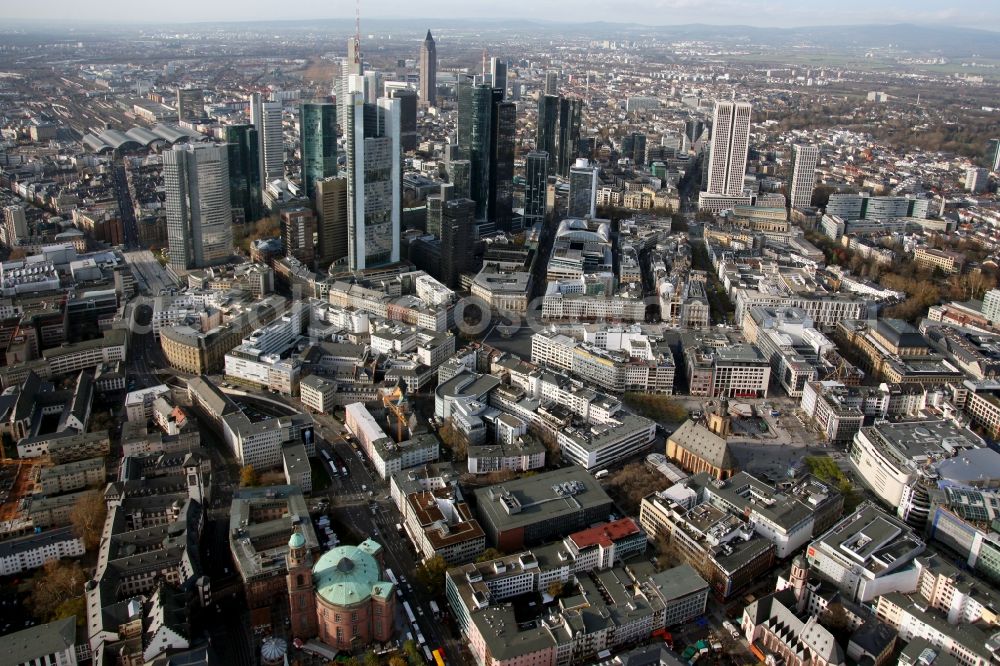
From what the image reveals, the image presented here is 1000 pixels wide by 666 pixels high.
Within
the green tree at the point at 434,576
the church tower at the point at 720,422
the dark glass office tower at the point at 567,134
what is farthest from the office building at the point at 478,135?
the green tree at the point at 434,576

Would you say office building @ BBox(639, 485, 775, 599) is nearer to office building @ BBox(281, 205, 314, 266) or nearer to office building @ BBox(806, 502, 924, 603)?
office building @ BBox(806, 502, 924, 603)

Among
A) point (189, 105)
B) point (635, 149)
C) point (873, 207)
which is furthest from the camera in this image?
point (189, 105)

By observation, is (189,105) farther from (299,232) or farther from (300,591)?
(300,591)

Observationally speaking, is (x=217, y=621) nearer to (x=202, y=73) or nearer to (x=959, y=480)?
(x=959, y=480)

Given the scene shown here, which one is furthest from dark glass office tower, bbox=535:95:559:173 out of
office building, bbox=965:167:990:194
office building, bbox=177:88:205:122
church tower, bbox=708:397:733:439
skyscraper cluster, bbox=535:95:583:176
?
office building, bbox=177:88:205:122

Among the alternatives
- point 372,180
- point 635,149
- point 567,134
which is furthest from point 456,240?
point 635,149

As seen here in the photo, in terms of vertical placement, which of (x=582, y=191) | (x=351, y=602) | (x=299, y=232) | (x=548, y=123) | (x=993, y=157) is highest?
(x=548, y=123)
